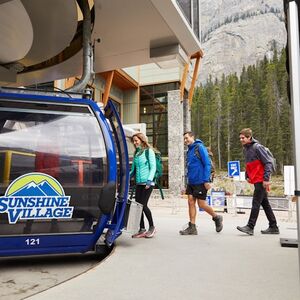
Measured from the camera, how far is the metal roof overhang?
20.6 ft

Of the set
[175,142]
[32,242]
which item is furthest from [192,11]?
[175,142]

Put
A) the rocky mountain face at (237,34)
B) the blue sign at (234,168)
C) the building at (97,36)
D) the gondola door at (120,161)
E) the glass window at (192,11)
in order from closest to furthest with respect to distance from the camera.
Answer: the gondola door at (120,161)
the building at (97,36)
the glass window at (192,11)
the blue sign at (234,168)
the rocky mountain face at (237,34)

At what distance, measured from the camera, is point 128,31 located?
7242mm

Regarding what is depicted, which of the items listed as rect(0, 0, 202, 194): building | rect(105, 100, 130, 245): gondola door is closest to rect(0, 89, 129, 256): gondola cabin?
rect(105, 100, 130, 245): gondola door

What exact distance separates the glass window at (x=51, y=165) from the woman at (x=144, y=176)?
169cm

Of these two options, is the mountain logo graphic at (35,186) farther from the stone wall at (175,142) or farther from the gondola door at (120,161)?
the stone wall at (175,142)

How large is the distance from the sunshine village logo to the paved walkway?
0.80 meters

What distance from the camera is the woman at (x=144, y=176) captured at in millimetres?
5816

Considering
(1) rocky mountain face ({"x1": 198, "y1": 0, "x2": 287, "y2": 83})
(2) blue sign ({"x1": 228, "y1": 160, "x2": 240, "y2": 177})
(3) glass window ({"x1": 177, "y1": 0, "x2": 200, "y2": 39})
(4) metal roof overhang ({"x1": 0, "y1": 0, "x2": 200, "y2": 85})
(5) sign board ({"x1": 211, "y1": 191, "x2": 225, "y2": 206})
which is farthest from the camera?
(1) rocky mountain face ({"x1": 198, "y1": 0, "x2": 287, "y2": 83})

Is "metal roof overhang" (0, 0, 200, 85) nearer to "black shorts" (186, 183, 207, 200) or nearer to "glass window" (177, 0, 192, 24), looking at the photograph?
"glass window" (177, 0, 192, 24)

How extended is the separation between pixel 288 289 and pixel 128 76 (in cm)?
2774

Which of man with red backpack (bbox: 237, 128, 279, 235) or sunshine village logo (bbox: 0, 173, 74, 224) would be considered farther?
man with red backpack (bbox: 237, 128, 279, 235)

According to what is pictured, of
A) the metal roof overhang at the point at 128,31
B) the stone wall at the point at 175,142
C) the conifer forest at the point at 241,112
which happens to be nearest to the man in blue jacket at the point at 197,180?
the metal roof overhang at the point at 128,31

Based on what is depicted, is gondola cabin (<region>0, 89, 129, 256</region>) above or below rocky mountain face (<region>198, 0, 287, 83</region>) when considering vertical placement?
below
